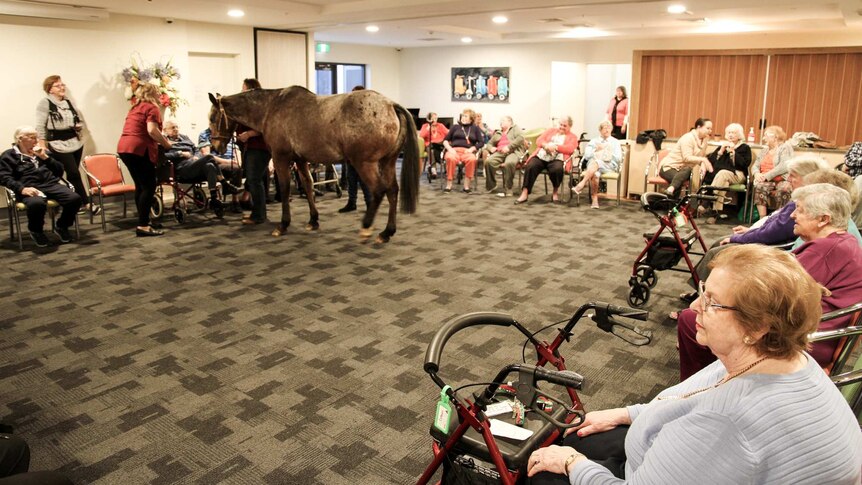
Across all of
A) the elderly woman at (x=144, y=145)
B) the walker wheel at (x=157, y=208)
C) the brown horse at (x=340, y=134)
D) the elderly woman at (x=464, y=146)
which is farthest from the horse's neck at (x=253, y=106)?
the elderly woman at (x=464, y=146)

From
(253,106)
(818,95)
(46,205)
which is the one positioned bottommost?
(46,205)

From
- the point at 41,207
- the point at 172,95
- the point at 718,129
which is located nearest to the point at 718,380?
the point at 41,207

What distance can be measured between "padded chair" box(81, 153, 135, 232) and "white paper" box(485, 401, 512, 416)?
22.3 ft

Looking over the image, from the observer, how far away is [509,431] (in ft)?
7.09

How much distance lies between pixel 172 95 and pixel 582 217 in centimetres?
642

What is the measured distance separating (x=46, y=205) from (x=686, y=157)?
7995 millimetres

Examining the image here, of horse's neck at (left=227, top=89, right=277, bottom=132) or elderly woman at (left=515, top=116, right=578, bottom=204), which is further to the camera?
elderly woman at (left=515, top=116, right=578, bottom=204)

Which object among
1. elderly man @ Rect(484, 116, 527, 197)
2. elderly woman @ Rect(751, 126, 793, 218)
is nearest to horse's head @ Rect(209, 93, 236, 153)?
elderly man @ Rect(484, 116, 527, 197)

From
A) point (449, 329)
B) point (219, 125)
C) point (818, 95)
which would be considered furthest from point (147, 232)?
point (818, 95)

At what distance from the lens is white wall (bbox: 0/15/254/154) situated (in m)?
8.52

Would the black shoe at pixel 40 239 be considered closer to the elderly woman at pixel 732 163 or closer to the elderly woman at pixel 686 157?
the elderly woman at pixel 686 157

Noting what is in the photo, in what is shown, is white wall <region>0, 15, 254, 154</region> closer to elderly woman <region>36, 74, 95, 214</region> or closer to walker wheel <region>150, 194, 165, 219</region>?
elderly woman <region>36, 74, 95, 214</region>

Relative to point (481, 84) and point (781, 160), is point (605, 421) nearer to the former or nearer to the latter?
point (781, 160)

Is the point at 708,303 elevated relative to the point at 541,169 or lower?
elevated
